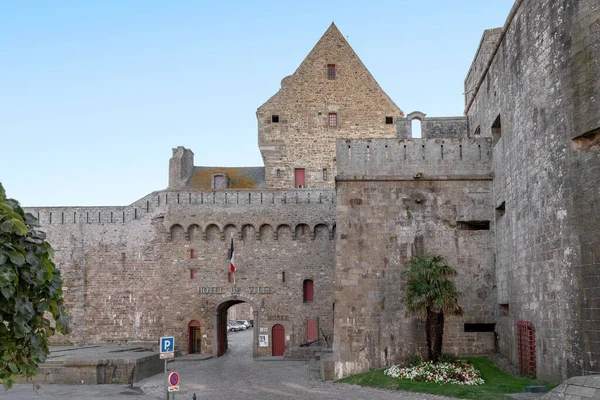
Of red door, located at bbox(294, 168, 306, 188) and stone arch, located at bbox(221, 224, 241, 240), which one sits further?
red door, located at bbox(294, 168, 306, 188)

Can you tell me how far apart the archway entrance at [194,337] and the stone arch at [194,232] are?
3.64 m

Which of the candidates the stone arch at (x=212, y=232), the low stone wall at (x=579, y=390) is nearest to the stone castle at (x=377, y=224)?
the stone arch at (x=212, y=232)

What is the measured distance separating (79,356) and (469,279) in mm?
12560

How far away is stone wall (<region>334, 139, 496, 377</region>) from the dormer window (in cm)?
1243

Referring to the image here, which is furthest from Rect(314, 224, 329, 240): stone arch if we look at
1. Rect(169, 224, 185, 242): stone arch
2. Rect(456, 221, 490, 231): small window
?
Rect(456, 221, 490, 231): small window

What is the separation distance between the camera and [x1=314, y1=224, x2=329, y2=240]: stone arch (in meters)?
26.9

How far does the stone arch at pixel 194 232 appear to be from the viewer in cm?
2716

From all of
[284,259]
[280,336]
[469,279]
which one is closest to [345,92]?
[284,259]

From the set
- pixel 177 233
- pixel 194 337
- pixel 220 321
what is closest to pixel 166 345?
pixel 177 233

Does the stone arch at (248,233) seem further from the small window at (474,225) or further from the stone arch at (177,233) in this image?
the small window at (474,225)

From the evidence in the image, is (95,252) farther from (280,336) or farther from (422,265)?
(422,265)

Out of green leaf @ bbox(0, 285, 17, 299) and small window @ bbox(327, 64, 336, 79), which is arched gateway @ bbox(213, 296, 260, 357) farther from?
green leaf @ bbox(0, 285, 17, 299)

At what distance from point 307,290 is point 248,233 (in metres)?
3.62

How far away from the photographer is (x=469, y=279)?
719 inches
